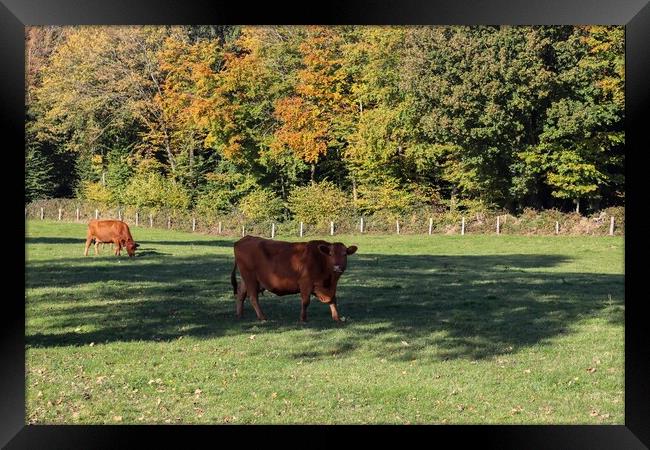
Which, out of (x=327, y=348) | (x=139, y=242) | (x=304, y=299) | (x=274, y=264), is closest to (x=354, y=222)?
(x=139, y=242)

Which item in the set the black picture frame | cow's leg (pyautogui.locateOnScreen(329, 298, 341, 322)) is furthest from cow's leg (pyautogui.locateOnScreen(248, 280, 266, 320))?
the black picture frame

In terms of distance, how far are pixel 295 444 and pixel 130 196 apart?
60.6 feet

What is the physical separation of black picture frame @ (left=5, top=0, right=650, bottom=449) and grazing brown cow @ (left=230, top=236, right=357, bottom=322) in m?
5.19

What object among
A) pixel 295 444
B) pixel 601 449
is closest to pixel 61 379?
pixel 295 444

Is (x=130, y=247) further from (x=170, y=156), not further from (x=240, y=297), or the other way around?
(x=240, y=297)

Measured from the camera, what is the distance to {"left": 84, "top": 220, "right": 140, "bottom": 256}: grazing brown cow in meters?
20.4

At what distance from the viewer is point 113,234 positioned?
20656 millimetres

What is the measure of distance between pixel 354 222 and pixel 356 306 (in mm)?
10130

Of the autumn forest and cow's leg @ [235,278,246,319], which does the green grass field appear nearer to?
cow's leg @ [235,278,246,319]
